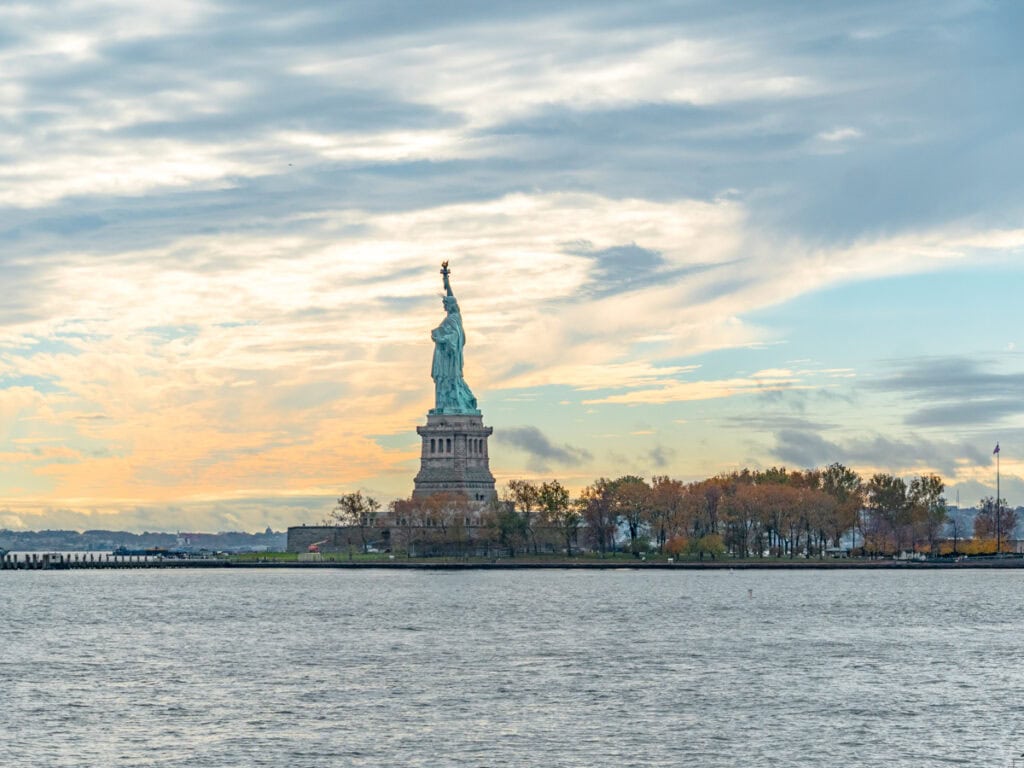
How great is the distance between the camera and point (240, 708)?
233 feet

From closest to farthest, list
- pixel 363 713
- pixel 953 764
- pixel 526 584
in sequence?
pixel 953 764 < pixel 363 713 < pixel 526 584

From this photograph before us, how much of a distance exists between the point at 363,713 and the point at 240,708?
5.46m

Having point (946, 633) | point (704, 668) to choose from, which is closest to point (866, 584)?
point (946, 633)

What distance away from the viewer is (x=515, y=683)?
260 ft

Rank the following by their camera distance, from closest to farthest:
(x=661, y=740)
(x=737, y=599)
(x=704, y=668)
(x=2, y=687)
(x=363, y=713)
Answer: (x=661, y=740) < (x=363, y=713) < (x=2, y=687) < (x=704, y=668) < (x=737, y=599)

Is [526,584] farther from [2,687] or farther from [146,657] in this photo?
[2,687]

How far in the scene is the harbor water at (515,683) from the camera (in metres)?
61.1

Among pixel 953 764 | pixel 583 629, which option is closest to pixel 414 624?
pixel 583 629

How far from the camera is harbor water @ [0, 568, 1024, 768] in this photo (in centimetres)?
6112

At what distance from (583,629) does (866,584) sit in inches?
3107

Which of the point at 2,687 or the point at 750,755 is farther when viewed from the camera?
the point at 2,687

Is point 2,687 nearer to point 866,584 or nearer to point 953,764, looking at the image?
Answer: point 953,764

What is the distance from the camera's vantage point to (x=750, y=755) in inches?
2355

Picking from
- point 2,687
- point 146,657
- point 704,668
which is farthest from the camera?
point 146,657
